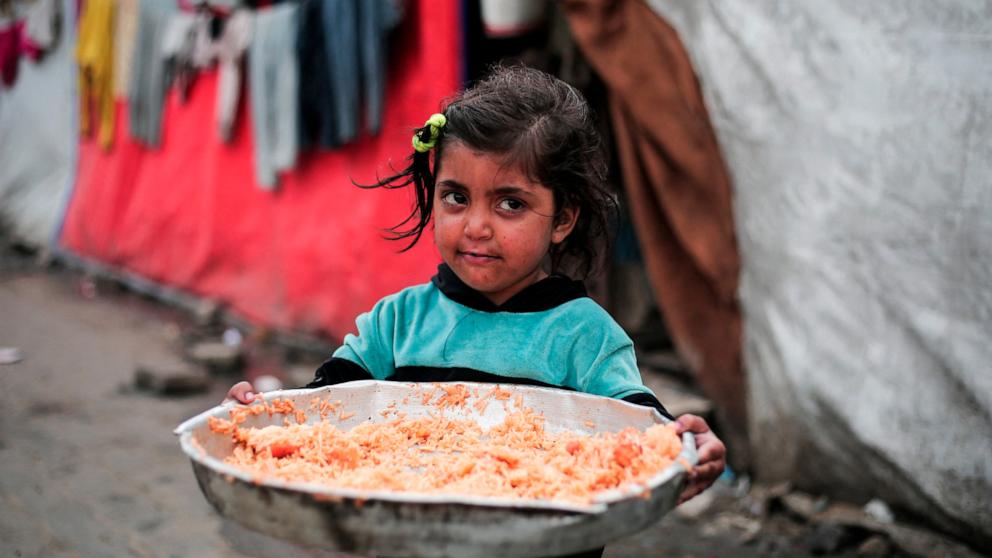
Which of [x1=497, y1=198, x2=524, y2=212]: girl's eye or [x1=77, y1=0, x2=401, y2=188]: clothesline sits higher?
[x1=77, y1=0, x2=401, y2=188]: clothesline

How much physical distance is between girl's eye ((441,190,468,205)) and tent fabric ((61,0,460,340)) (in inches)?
94.9

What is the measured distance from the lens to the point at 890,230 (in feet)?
9.33

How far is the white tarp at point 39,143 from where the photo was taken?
396 inches

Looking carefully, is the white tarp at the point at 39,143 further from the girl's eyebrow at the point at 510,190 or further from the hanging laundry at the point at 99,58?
the girl's eyebrow at the point at 510,190

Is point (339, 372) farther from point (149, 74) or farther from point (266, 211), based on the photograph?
point (149, 74)

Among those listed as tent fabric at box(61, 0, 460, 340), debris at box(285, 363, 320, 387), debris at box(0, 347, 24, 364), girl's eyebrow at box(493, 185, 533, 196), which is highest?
girl's eyebrow at box(493, 185, 533, 196)

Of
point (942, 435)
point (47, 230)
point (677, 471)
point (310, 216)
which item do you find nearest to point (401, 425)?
point (677, 471)

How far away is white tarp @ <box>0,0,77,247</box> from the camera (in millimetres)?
10047

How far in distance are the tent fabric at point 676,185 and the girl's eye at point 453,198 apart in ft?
6.50

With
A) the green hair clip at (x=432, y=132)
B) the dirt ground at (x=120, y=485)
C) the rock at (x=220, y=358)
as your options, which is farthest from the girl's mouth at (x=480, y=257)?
the rock at (x=220, y=358)

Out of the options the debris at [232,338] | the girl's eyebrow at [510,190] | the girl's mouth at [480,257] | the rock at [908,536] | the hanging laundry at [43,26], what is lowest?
the debris at [232,338]

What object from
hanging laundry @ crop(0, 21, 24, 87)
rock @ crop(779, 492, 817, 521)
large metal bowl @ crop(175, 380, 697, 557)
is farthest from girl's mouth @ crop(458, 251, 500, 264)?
hanging laundry @ crop(0, 21, 24, 87)

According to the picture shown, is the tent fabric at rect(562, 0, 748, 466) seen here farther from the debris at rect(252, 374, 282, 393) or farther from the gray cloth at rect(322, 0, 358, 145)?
the debris at rect(252, 374, 282, 393)

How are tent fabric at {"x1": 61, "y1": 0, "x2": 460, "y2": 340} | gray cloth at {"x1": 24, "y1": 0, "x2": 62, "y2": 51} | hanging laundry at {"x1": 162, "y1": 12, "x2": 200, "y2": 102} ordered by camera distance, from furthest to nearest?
1. gray cloth at {"x1": 24, "y1": 0, "x2": 62, "y2": 51}
2. hanging laundry at {"x1": 162, "y1": 12, "x2": 200, "y2": 102}
3. tent fabric at {"x1": 61, "y1": 0, "x2": 460, "y2": 340}
